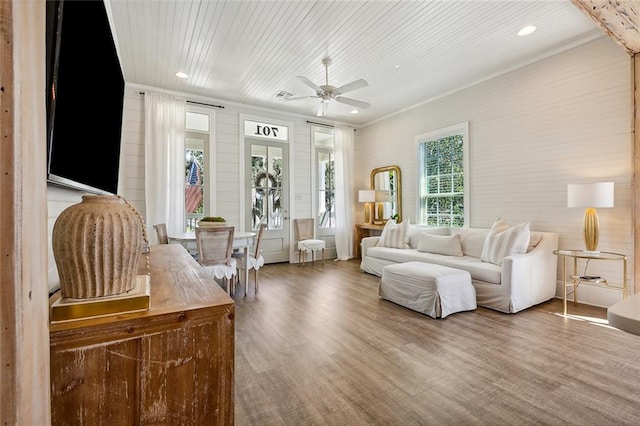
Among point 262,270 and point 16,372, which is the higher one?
point 16,372

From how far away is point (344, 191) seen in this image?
6578 mm

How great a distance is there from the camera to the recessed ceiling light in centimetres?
322

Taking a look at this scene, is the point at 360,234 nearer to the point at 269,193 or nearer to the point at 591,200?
the point at 269,193

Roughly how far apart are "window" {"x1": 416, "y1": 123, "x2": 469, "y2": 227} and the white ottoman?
185 centimetres

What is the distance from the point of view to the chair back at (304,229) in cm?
604

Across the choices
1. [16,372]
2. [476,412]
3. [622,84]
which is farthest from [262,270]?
[622,84]

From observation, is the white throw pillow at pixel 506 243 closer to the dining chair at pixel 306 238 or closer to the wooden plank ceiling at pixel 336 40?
the wooden plank ceiling at pixel 336 40

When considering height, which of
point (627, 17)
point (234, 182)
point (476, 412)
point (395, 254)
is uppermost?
point (627, 17)

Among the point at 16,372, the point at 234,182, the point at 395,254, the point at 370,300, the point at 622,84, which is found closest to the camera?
the point at 16,372

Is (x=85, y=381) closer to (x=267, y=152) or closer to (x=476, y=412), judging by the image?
(x=476, y=412)

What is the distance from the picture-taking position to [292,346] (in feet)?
7.97

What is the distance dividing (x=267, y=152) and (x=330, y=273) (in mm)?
2638

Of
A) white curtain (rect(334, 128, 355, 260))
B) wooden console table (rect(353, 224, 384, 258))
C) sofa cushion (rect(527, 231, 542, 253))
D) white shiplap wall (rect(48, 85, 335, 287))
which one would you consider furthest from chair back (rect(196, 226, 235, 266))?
wooden console table (rect(353, 224, 384, 258))

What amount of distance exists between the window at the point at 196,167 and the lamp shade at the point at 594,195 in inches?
202
